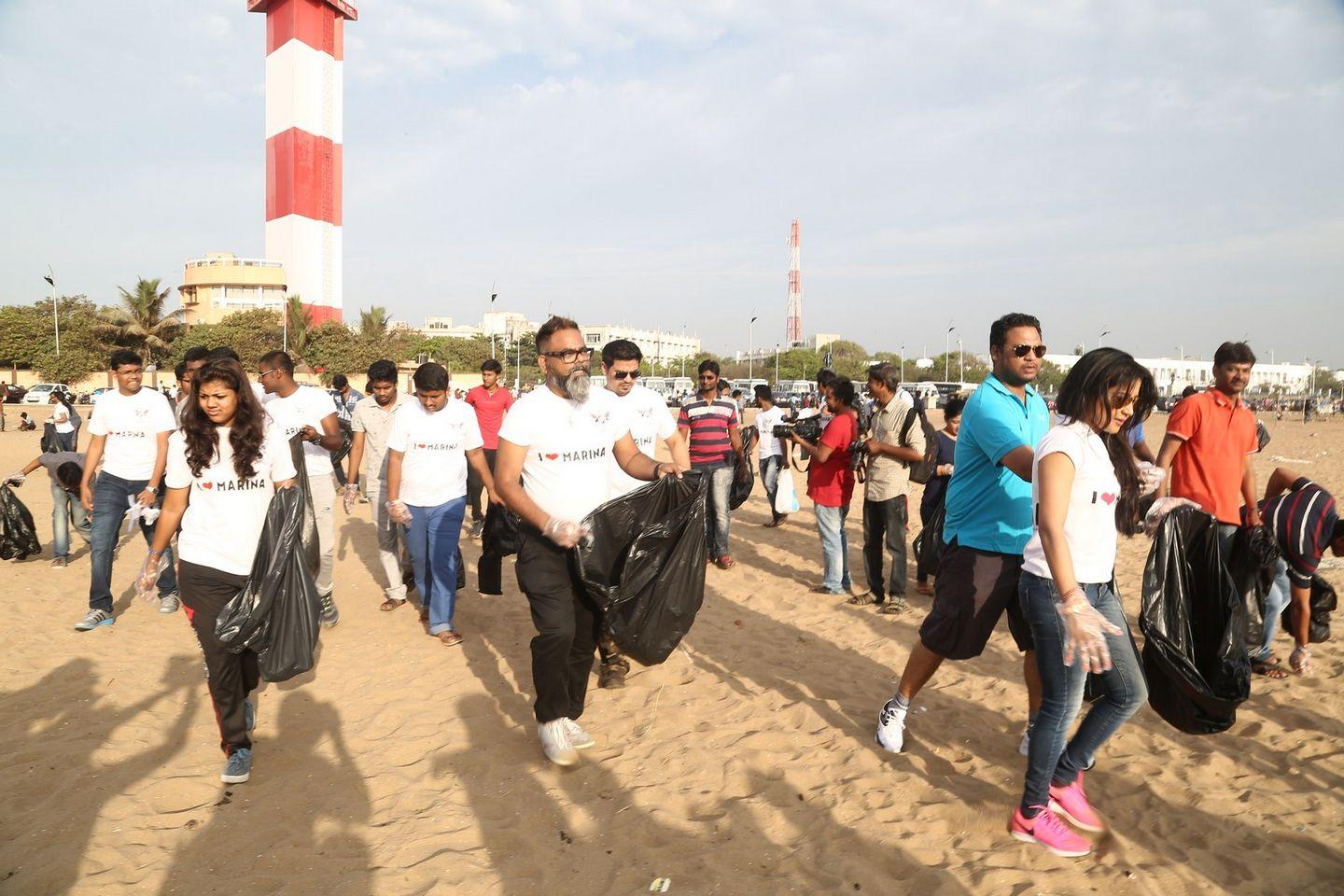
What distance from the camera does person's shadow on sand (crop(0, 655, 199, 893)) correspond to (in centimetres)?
293

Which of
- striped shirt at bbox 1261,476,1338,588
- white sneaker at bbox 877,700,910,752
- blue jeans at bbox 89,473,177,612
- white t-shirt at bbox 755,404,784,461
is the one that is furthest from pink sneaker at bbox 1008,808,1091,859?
white t-shirt at bbox 755,404,784,461

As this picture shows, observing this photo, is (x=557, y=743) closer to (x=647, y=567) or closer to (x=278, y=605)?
(x=647, y=567)

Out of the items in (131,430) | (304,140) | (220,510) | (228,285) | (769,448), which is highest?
(304,140)

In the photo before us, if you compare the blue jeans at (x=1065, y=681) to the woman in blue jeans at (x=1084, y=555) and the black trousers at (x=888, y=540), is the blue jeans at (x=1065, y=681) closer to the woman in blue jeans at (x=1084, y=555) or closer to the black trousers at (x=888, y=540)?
the woman in blue jeans at (x=1084, y=555)

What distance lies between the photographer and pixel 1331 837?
2.98m

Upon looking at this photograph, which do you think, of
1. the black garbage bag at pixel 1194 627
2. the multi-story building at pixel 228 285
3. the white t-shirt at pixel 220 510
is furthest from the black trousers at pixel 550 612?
the multi-story building at pixel 228 285

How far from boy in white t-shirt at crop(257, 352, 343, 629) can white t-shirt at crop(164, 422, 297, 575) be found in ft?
5.72

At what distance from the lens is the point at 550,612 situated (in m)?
3.56

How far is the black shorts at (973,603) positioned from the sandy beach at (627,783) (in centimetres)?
66

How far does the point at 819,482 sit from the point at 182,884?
15.5 feet

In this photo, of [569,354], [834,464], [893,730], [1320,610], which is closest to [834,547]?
[834,464]

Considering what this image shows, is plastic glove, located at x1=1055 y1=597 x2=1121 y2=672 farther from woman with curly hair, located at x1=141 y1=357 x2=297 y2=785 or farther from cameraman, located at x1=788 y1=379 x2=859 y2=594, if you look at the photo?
cameraman, located at x1=788 y1=379 x2=859 y2=594

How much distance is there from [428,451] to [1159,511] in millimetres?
4157

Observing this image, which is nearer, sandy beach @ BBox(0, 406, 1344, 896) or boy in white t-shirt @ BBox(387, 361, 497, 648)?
sandy beach @ BBox(0, 406, 1344, 896)
